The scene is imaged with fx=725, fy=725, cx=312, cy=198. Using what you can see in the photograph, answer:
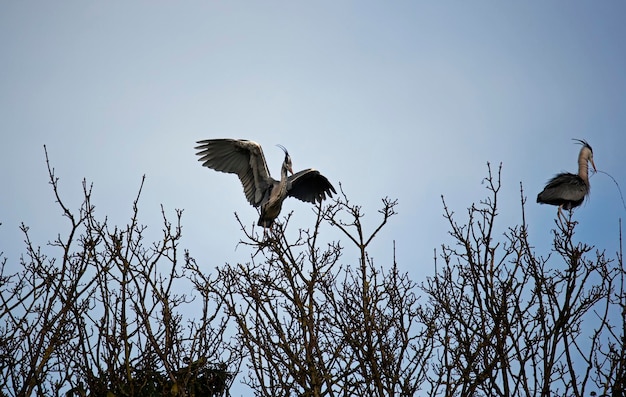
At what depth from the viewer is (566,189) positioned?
36.4ft

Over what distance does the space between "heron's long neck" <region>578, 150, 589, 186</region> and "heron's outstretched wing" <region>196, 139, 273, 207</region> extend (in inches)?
198

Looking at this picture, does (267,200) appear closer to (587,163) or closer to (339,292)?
(339,292)

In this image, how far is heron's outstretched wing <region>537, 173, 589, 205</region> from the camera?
36.4ft

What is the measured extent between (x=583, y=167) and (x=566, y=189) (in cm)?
73

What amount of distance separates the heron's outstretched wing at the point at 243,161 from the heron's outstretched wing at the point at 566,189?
4.48 metres

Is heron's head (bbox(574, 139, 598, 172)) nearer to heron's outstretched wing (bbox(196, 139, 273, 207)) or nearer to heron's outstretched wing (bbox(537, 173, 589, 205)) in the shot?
heron's outstretched wing (bbox(537, 173, 589, 205))

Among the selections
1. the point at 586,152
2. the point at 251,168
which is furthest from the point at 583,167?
the point at 251,168

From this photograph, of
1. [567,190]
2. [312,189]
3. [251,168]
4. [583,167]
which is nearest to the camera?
[251,168]

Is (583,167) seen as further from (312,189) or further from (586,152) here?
(312,189)

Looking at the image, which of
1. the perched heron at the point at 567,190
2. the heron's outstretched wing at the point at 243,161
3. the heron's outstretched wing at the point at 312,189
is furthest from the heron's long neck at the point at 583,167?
the heron's outstretched wing at the point at 243,161

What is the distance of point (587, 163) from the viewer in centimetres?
1179

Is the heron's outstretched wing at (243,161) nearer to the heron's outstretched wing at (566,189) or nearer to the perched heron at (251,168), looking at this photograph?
the perched heron at (251,168)

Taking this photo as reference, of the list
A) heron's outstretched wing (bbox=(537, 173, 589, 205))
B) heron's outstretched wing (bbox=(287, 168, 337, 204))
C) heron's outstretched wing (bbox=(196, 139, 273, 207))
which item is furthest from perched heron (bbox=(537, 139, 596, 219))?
heron's outstretched wing (bbox=(196, 139, 273, 207))

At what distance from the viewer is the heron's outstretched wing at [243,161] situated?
9.96 metres
